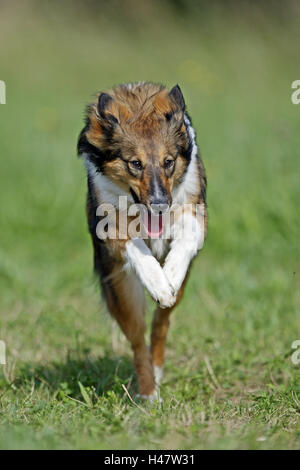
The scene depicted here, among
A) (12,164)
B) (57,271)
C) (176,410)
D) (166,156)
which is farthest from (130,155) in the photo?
(12,164)

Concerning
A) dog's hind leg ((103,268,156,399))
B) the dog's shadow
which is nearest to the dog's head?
dog's hind leg ((103,268,156,399))

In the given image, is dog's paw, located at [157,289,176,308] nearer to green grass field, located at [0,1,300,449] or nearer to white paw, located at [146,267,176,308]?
white paw, located at [146,267,176,308]

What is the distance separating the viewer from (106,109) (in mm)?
4461

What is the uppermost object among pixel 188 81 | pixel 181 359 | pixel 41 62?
pixel 41 62

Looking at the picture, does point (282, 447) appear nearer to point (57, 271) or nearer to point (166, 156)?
point (166, 156)

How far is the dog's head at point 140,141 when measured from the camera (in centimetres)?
415

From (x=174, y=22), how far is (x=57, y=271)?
11610 millimetres

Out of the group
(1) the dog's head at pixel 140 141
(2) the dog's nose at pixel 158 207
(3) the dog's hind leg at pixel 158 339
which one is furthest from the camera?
(3) the dog's hind leg at pixel 158 339

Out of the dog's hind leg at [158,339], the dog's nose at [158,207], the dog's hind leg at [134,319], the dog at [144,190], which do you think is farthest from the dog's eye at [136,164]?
the dog's hind leg at [158,339]

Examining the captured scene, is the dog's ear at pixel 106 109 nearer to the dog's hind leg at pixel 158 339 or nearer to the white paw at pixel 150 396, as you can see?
the dog's hind leg at pixel 158 339

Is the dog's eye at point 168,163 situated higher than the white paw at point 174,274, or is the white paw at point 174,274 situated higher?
the dog's eye at point 168,163

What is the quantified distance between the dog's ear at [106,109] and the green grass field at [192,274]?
1694 millimetres
